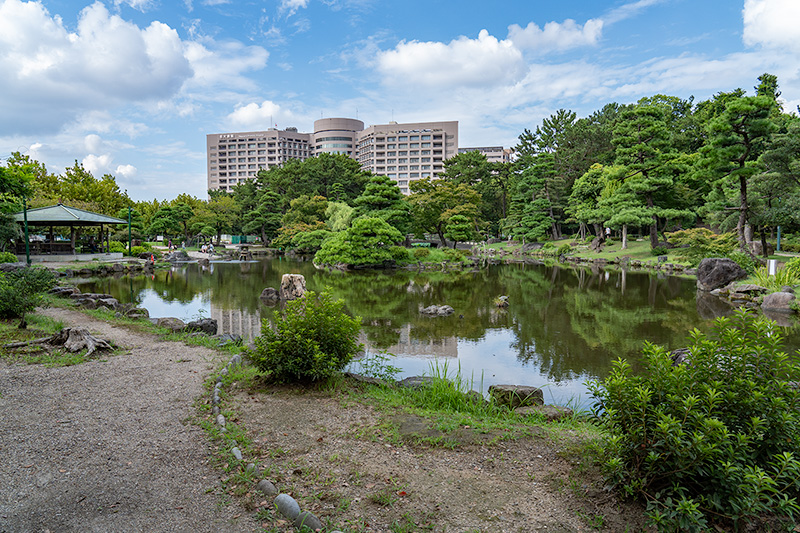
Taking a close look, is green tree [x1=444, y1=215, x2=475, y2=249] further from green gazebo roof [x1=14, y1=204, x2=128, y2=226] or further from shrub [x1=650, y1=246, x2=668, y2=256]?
green gazebo roof [x1=14, y1=204, x2=128, y2=226]

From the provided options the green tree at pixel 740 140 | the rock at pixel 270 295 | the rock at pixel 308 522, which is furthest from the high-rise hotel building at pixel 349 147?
the rock at pixel 308 522

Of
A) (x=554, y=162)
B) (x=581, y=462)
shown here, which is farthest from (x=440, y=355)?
(x=554, y=162)

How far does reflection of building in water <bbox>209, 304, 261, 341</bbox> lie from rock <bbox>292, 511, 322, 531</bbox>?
21.9ft

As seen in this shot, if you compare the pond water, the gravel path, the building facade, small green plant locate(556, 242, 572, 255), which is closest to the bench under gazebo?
the pond water

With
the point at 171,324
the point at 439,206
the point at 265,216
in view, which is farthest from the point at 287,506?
the point at 265,216

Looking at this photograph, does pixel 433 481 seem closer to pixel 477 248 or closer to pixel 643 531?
pixel 643 531

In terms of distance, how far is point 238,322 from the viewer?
430 inches

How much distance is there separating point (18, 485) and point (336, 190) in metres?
39.9

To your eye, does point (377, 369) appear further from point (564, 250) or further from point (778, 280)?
point (564, 250)

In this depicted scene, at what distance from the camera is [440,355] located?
8.12 meters

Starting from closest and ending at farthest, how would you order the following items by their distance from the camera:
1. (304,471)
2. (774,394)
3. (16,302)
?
1. (774,394)
2. (304,471)
3. (16,302)

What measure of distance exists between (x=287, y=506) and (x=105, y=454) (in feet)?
5.57

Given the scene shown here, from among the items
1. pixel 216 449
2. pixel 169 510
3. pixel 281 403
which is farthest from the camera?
pixel 281 403

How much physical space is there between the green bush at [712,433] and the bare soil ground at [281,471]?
326mm
